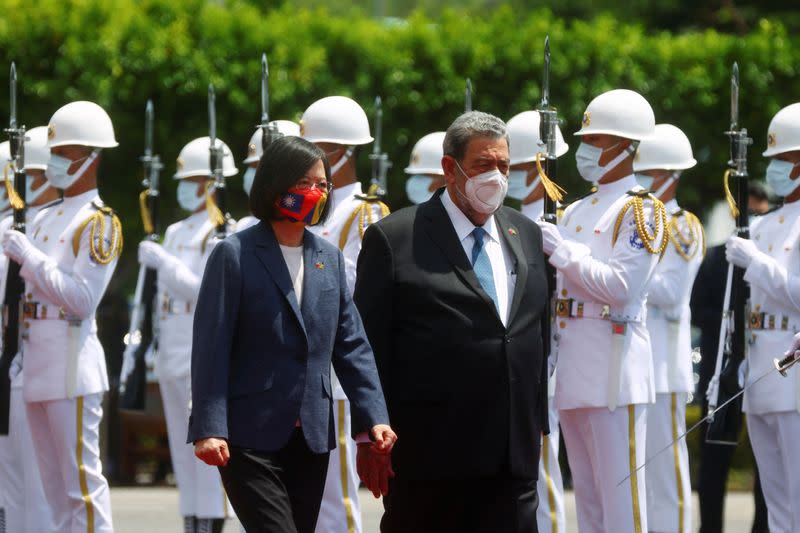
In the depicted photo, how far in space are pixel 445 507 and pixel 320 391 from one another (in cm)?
61

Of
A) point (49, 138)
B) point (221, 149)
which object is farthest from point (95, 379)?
point (221, 149)

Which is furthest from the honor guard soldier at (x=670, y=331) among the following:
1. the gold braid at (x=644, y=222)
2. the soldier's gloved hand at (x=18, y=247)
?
the soldier's gloved hand at (x=18, y=247)

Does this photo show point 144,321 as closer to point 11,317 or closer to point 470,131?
point 11,317

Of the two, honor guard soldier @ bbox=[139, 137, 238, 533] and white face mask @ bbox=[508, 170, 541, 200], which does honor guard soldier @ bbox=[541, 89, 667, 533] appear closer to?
white face mask @ bbox=[508, 170, 541, 200]

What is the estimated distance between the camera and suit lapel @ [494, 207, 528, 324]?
6988 mm

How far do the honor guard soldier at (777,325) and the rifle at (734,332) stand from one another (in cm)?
6

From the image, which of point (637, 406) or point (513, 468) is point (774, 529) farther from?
point (513, 468)

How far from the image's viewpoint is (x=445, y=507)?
6977 millimetres

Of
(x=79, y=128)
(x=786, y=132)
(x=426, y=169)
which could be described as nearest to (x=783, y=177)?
(x=786, y=132)

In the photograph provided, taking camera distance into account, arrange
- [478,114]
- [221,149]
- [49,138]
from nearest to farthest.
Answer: [478,114] → [49,138] → [221,149]

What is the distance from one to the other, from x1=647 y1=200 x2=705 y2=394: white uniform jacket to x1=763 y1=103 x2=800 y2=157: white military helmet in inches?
40.8

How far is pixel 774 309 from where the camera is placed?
30.5 feet

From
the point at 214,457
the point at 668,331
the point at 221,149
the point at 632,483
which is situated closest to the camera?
the point at 214,457

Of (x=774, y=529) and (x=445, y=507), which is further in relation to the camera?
(x=774, y=529)
